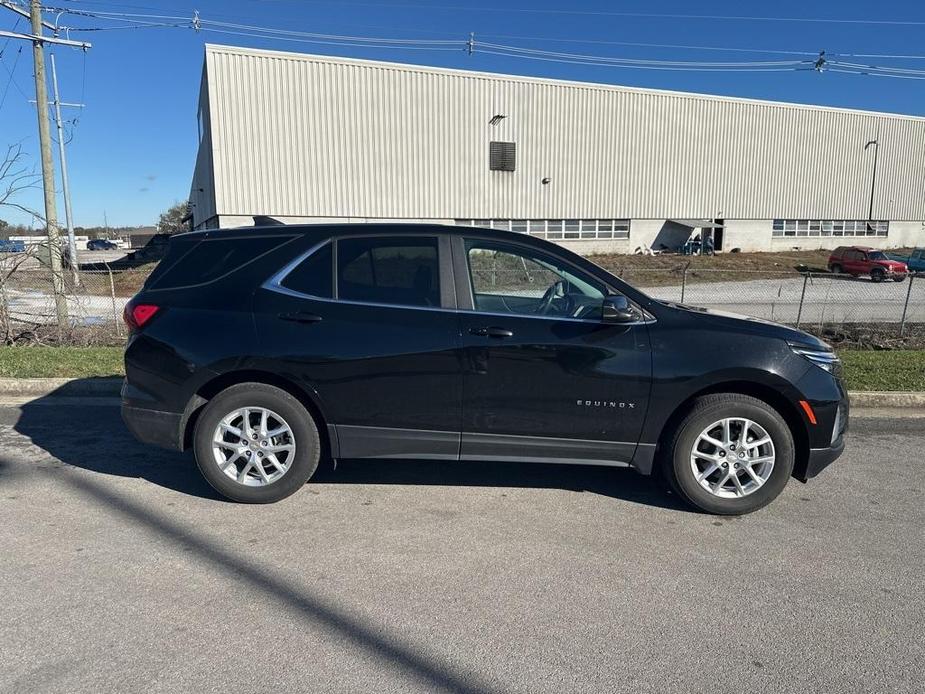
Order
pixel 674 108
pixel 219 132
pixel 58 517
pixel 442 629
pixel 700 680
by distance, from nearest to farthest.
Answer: pixel 700 680 < pixel 442 629 < pixel 58 517 < pixel 219 132 < pixel 674 108

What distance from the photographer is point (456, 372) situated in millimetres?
4008

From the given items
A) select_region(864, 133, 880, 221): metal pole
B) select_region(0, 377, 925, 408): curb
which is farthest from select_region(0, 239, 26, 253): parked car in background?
select_region(864, 133, 880, 221): metal pole

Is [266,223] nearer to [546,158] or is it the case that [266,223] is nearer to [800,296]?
[800,296]

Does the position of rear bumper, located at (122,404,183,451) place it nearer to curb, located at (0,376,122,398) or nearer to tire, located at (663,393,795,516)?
curb, located at (0,376,122,398)

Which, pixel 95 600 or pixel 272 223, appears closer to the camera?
pixel 95 600

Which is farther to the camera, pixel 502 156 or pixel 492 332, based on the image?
pixel 502 156

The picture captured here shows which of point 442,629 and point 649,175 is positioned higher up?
point 649,175

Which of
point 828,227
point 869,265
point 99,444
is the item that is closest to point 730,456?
point 99,444

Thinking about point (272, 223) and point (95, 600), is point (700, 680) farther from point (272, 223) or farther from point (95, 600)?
point (272, 223)

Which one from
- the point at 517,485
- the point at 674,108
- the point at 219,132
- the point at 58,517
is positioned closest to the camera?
the point at 58,517

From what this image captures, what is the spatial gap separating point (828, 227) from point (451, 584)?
172ft

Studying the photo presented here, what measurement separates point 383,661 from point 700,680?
49.8 inches

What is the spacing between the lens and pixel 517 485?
460 centimetres

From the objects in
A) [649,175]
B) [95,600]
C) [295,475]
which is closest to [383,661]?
[95,600]
